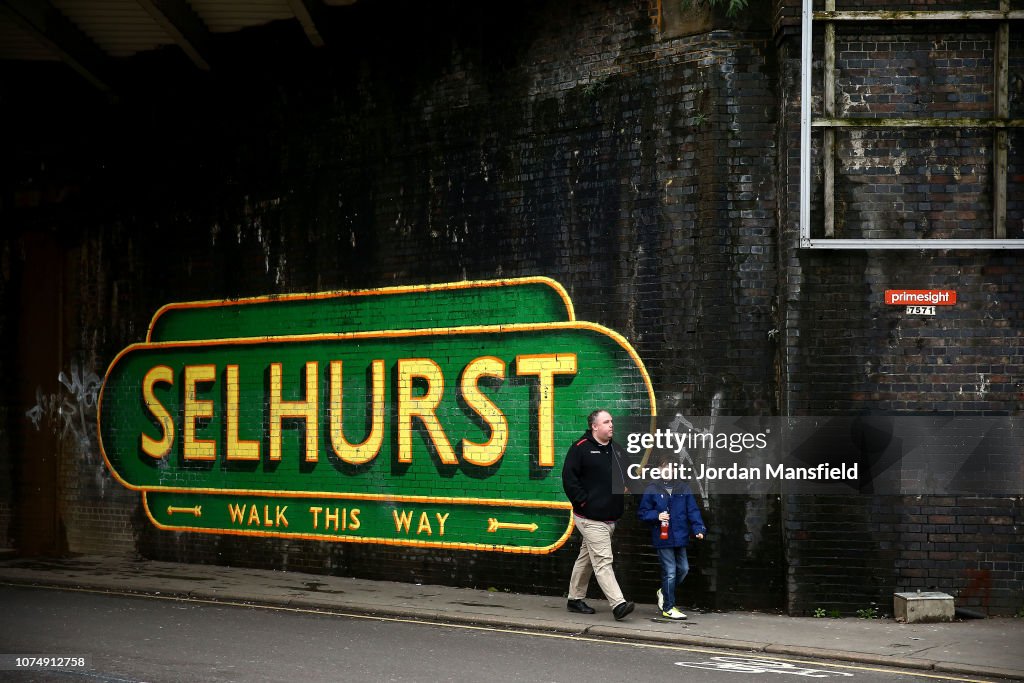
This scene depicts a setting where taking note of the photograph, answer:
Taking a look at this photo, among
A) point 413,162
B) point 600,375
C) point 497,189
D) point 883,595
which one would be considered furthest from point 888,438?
point 413,162

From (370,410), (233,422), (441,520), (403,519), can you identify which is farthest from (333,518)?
(233,422)

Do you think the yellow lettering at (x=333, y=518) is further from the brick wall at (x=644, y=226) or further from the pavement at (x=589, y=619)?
the pavement at (x=589, y=619)

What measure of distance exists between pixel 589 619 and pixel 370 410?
13.5ft

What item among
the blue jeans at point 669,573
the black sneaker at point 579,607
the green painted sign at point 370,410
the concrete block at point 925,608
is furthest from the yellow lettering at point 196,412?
the concrete block at point 925,608

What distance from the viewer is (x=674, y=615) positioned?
1086cm

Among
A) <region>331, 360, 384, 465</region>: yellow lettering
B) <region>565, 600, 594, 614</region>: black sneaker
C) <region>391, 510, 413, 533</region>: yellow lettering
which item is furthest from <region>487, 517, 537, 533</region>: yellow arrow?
<region>331, 360, 384, 465</region>: yellow lettering

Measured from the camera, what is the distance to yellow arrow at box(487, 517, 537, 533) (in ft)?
41.1

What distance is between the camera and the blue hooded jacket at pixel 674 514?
35.8 ft

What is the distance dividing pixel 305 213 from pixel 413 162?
167cm

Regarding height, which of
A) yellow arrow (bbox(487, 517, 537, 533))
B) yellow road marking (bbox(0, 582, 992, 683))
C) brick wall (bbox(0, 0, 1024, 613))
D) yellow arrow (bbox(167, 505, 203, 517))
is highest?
brick wall (bbox(0, 0, 1024, 613))

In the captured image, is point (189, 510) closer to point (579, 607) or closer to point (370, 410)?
point (370, 410)

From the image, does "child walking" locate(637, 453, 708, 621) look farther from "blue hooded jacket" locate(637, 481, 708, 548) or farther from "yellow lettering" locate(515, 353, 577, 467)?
"yellow lettering" locate(515, 353, 577, 467)

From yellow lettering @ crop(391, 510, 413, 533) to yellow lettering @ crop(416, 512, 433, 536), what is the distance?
0.15 meters

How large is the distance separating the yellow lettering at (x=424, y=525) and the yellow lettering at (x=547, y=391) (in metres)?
1.63
